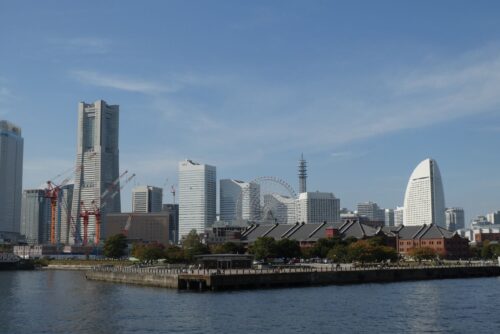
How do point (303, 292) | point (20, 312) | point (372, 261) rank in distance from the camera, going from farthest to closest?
1. point (372, 261)
2. point (303, 292)
3. point (20, 312)

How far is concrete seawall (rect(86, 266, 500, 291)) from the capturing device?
10869cm

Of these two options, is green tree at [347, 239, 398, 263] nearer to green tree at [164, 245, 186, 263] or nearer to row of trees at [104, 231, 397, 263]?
row of trees at [104, 231, 397, 263]

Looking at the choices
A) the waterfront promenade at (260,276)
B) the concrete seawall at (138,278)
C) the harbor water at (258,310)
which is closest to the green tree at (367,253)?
the waterfront promenade at (260,276)

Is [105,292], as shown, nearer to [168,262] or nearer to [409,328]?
[409,328]

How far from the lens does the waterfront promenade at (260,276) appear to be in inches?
4286

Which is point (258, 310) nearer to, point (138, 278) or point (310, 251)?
point (138, 278)

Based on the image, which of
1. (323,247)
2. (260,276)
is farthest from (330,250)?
(260,276)

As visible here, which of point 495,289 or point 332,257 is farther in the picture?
point 332,257

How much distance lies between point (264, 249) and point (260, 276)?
190 ft

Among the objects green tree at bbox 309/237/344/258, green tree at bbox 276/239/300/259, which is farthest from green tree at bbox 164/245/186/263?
green tree at bbox 309/237/344/258

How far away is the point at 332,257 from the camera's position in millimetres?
167750

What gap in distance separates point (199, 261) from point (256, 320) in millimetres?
69498

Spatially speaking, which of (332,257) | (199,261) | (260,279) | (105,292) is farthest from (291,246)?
(105,292)

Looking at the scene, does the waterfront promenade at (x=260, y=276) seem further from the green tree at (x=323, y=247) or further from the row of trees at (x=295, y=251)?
the green tree at (x=323, y=247)
